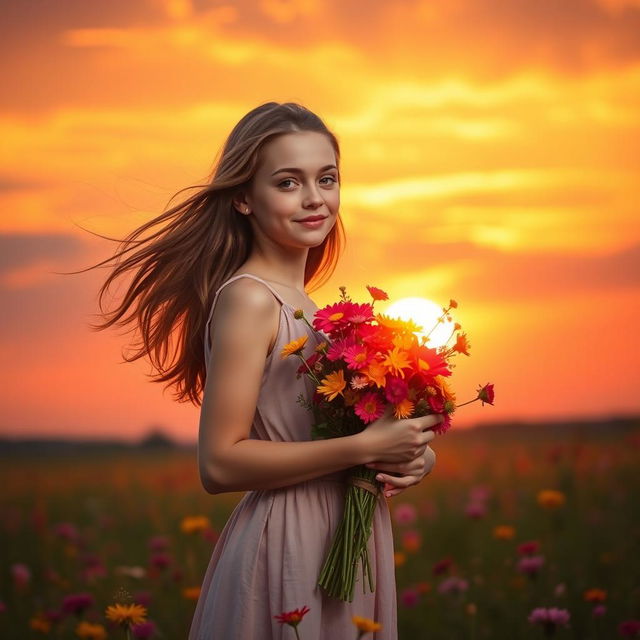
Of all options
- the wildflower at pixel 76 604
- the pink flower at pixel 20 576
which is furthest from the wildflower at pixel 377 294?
the pink flower at pixel 20 576

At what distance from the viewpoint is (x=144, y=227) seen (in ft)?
10.4

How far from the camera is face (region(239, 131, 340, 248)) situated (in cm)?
280

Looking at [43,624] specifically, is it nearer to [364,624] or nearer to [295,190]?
[364,624]

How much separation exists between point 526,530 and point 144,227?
3.58 metres

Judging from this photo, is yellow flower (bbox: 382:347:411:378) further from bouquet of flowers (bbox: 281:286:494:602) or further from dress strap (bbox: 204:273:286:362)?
dress strap (bbox: 204:273:286:362)

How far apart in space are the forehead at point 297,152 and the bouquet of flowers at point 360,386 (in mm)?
422

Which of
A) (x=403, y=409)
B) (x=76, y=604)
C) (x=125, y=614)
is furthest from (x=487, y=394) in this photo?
(x=76, y=604)

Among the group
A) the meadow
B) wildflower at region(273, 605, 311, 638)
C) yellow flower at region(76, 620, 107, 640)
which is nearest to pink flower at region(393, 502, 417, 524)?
the meadow

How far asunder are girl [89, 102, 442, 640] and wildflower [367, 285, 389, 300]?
19 centimetres

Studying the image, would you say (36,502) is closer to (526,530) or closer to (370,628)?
(526,530)

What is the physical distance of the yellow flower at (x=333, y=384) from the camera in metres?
2.50

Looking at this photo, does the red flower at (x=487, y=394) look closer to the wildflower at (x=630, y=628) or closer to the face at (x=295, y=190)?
the face at (x=295, y=190)

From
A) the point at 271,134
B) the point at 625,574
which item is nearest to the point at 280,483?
the point at 271,134

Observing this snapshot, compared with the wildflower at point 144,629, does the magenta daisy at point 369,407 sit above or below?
above
